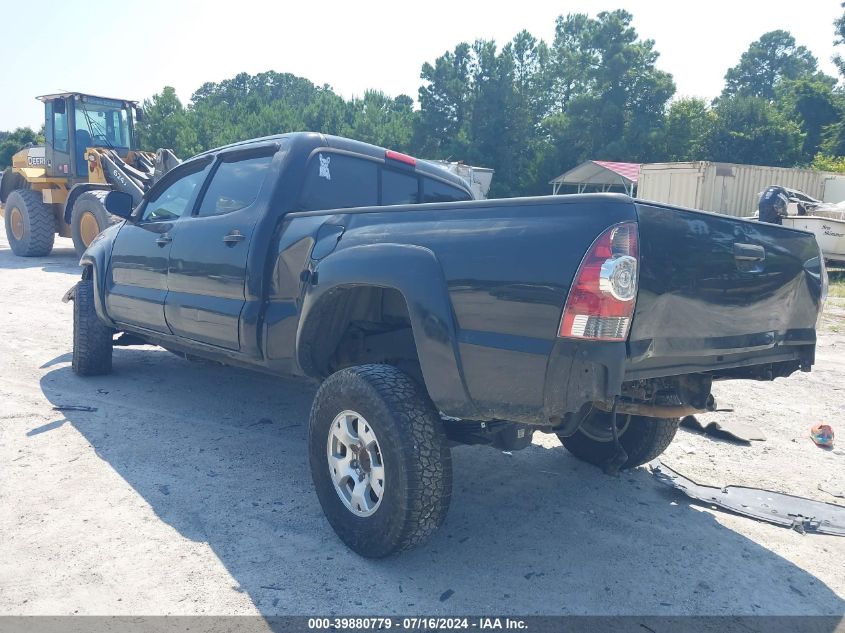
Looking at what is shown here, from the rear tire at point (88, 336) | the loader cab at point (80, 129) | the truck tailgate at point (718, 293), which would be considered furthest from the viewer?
the loader cab at point (80, 129)

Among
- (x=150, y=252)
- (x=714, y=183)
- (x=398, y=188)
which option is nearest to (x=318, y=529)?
(x=398, y=188)

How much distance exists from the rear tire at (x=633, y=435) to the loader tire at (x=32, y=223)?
1436 centimetres

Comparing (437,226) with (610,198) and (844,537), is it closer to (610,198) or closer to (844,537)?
(610,198)

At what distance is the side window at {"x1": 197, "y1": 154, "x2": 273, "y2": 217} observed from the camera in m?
4.46

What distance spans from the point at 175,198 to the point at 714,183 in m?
17.2

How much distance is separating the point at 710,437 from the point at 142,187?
11.3 meters

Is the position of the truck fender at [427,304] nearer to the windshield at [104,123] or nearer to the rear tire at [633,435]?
the rear tire at [633,435]

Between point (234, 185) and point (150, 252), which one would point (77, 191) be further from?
point (234, 185)

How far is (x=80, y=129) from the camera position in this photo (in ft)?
48.2

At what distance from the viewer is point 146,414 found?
17.3 ft

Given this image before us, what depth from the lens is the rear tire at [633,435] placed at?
4.14 m

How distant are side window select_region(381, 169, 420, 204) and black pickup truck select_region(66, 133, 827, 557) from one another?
0.14m

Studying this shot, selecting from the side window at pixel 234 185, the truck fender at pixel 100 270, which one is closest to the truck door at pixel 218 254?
the side window at pixel 234 185

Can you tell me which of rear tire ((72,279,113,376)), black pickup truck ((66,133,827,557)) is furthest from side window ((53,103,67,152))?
black pickup truck ((66,133,827,557))
